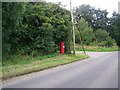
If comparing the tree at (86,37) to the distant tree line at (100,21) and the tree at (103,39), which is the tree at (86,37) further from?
the distant tree line at (100,21)

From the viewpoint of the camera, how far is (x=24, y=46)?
78.0 feet

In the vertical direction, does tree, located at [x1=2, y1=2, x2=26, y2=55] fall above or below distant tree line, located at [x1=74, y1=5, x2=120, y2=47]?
below

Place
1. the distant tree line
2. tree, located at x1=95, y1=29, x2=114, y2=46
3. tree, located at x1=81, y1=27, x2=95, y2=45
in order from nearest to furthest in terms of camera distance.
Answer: tree, located at x1=81, y1=27, x2=95, y2=45 < tree, located at x1=95, y1=29, x2=114, y2=46 < the distant tree line

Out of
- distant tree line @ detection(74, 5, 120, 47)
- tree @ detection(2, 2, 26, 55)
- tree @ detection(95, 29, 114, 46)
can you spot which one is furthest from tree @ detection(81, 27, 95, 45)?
tree @ detection(2, 2, 26, 55)

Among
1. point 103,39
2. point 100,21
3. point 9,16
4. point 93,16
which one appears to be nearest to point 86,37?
point 103,39

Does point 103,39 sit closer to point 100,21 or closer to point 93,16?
point 100,21

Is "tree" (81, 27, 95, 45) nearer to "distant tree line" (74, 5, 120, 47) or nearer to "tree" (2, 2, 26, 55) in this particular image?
"distant tree line" (74, 5, 120, 47)

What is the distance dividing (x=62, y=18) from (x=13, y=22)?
457 inches

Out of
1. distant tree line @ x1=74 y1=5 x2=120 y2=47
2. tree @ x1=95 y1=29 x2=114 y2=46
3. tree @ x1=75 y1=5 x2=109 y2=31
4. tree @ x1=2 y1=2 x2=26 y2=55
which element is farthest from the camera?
tree @ x1=75 y1=5 x2=109 y2=31

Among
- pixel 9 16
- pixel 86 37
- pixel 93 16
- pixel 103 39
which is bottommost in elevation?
pixel 103 39

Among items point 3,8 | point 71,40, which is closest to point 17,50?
point 3,8

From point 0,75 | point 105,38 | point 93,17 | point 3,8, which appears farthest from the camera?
point 93,17

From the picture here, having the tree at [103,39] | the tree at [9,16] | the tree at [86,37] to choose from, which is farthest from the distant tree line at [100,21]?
the tree at [9,16]

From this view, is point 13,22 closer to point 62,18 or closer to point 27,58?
point 27,58
